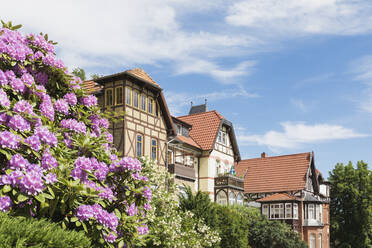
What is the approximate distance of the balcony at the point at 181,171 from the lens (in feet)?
101

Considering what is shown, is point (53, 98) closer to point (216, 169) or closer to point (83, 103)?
point (83, 103)

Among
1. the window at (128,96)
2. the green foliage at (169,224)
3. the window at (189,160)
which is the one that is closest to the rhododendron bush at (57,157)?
the green foliage at (169,224)

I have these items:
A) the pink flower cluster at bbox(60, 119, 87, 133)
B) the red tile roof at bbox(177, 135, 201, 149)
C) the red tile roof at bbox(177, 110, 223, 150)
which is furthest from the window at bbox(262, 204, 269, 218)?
the pink flower cluster at bbox(60, 119, 87, 133)

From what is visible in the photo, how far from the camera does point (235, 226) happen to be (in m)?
25.9

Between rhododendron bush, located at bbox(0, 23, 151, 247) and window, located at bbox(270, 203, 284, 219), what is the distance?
119 feet

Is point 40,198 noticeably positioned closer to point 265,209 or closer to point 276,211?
point 276,211

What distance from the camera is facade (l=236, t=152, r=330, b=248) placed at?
144ft

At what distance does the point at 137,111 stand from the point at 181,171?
6193 millimetres

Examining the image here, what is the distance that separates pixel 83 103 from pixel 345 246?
169ft

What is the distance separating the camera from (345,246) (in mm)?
54188

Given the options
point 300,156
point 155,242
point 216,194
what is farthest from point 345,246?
point 155,242

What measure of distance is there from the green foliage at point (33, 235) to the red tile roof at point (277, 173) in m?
40.4

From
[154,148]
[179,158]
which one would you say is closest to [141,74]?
[154,148]

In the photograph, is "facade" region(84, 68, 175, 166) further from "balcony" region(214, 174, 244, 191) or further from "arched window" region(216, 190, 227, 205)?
"arched window" region(216, 190, 227, 205)
